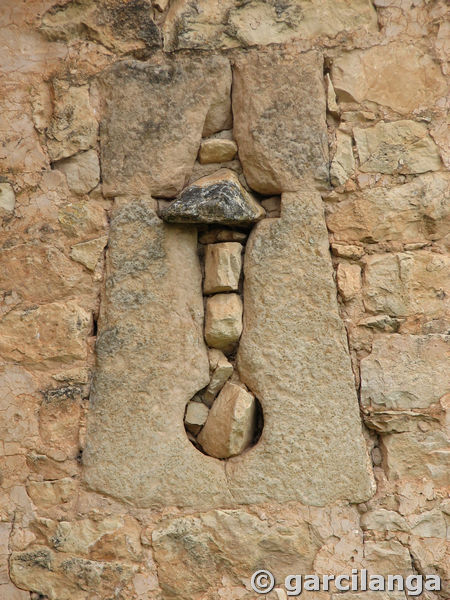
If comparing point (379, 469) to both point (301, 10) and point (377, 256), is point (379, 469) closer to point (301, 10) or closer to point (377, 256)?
point (377, 256)

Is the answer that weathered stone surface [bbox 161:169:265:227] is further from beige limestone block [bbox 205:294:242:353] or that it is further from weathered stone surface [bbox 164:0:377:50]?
weathered stone surface [bbox 164:0:377:50]

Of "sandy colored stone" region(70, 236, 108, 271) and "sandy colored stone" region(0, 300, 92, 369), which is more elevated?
"sandy colored stone" region(70, 236, 108, 271)

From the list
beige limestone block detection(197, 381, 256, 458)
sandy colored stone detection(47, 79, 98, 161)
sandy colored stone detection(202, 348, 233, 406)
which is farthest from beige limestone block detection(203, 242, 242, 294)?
sandy colored stone detection(47, 79, 98, 161)

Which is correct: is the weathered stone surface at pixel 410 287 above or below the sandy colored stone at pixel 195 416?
above

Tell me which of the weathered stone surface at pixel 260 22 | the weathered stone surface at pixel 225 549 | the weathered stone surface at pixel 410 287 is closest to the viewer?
the weathered stone surface at pixel 225 549

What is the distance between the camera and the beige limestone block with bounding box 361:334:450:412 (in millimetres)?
2043

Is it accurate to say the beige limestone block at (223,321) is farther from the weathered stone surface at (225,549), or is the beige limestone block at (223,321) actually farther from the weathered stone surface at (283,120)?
the weathered stone surface at (225,549)

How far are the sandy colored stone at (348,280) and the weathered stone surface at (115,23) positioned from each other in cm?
100

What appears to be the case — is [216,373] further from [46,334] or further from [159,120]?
[159,120]

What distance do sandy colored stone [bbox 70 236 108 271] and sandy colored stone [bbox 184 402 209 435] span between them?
568 millimetres

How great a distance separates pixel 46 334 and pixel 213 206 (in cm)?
69

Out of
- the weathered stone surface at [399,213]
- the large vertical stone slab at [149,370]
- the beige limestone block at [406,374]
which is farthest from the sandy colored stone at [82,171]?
the beige limestone block at [406,374]

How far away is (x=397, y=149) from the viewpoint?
2150 mm

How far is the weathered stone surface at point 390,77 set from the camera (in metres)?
2.17
